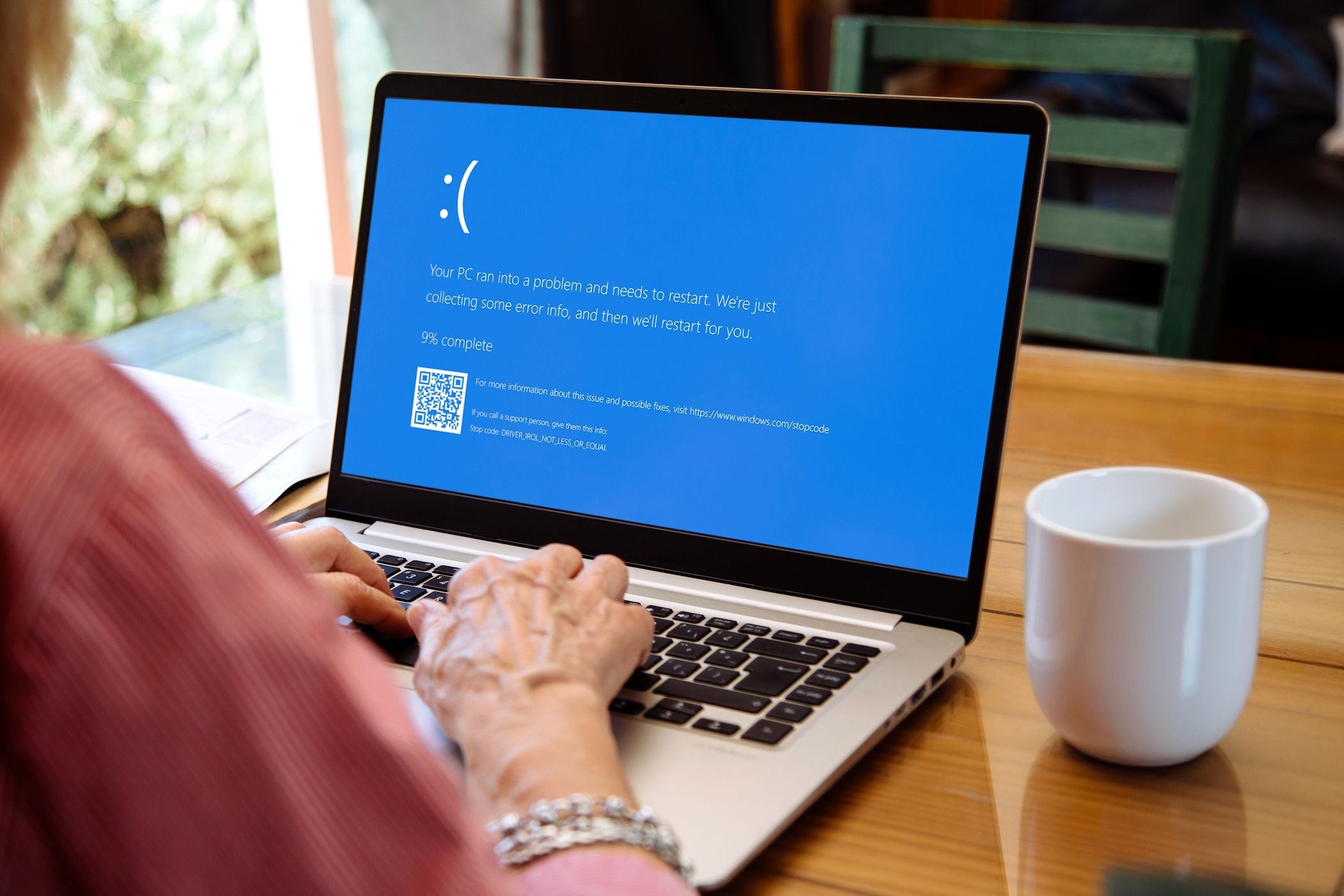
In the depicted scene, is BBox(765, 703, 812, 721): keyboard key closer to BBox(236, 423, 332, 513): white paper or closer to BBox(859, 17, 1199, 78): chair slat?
BBox(236, 423, 332, 513): white paper

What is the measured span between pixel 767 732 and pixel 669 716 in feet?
0.18

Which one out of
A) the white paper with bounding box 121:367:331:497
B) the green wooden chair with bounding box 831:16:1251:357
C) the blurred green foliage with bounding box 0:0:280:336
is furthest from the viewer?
the blurred green foliage with bounding box 0:0:280:336

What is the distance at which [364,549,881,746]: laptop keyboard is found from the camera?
64cm

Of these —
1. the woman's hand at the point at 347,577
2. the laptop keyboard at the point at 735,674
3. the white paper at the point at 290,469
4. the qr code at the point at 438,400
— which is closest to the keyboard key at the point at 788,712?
the laptop keyboard at the point at 735,674

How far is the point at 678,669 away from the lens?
0.69 metres

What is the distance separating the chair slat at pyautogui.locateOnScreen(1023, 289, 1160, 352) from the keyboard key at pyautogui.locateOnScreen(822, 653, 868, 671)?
3.11 ft

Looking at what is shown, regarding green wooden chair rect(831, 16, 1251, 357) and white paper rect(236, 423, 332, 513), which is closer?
white paper rect(236, 423, 332, 513)

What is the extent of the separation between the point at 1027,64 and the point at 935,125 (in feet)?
3.30

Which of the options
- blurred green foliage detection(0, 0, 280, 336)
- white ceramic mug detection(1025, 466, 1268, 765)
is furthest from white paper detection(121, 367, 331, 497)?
blurred green foliage detection(0, 0, 280, 336)

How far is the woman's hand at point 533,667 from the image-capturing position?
537mm

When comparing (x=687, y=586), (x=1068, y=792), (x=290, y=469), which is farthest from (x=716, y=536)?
(x=290, y=469)

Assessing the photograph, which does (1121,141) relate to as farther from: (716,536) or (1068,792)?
(1068,792)

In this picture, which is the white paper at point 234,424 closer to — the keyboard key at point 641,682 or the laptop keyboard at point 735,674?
the laptop keyboard at point 735,674

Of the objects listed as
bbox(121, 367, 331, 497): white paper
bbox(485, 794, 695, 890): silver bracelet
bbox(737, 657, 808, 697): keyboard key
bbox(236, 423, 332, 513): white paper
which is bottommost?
bbox(236, 423, 332, 513): white paper
